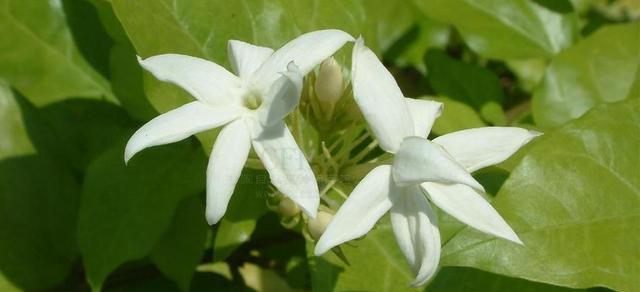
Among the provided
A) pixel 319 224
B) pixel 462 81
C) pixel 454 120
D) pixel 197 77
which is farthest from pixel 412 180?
pixel 462 81

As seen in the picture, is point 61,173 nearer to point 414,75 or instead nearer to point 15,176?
point 15,176

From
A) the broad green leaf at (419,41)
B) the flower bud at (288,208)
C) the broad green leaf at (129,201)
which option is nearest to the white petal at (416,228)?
the flower bud at (288,208)

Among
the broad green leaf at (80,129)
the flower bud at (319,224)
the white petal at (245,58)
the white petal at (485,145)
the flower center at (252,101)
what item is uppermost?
the white petal at (245,58)

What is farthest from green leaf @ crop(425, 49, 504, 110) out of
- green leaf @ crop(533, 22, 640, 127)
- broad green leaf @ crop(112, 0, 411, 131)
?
broad green leaf @ crop(112, 0, 411, 131)

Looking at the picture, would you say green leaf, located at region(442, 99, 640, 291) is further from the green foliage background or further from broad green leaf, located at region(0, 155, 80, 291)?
broad green leaf, located at region(0, 155, 80, 291)

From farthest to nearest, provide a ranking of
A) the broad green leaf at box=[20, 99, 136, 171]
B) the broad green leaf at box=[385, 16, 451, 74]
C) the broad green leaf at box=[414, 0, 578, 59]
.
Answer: the broad green leaf at box=[385, 16, 451, 74], the broad green leaf at box=[414, 0, 578, 59], the broad green leaf at box=[20, 99, 136, 171]

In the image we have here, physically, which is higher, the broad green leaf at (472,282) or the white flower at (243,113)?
the white flower at (243,113)

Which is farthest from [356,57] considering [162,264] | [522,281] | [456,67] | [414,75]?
[414,75]

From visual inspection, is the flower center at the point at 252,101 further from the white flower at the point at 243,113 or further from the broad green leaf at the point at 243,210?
the broad green leaf at the point at 243,210
